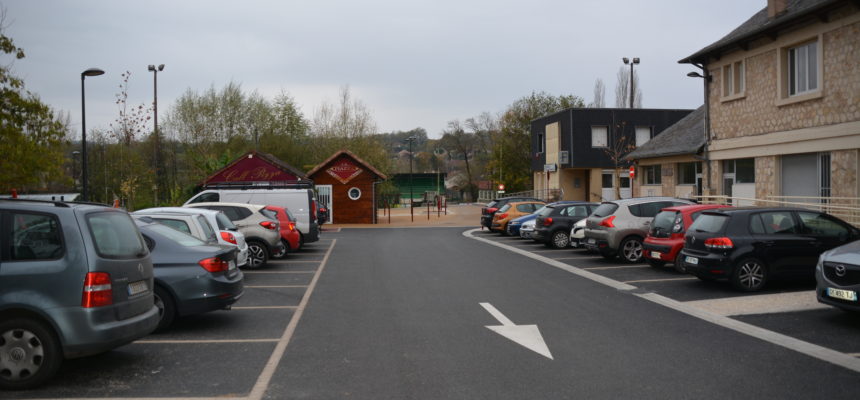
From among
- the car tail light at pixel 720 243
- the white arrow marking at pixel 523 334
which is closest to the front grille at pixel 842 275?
the car tail light at pixel 720 243

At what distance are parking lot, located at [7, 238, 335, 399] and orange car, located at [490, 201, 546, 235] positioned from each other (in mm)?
18956

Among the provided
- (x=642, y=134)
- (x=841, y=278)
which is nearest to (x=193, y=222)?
(x=841, y=278)

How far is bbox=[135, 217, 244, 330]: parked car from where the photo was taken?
340 inches

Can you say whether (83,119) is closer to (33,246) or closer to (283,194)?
(283,194)

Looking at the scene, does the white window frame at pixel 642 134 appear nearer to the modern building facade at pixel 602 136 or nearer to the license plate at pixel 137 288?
the modern building facade at pixel 602 136

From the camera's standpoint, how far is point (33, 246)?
6.19m

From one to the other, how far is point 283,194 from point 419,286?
10803 millimetres

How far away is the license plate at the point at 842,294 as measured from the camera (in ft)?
28.3

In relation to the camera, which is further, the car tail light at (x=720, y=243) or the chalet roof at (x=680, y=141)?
the chalet roof at (x=680, y=141)

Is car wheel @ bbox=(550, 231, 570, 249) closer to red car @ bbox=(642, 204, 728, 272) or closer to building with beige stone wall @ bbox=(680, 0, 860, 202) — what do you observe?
building with beige stone wall @ bbox=(680, 0, 860, 202)

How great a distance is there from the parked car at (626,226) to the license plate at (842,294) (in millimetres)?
7882

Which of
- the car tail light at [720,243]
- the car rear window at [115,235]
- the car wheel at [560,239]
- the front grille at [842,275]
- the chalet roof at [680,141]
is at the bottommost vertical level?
the car wheel at [560,239]

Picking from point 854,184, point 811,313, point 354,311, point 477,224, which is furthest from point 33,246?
point 477,224

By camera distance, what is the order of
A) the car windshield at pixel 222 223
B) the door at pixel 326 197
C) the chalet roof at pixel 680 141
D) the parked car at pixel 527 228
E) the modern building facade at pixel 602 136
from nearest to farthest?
1. the car windshield at pixel 222 223
2. the parked car at pixel 527 228
3. the chalet roof at pixel 680 141
4. the door at pixel 326 197
5. the modern building facade at pixel 602 136
